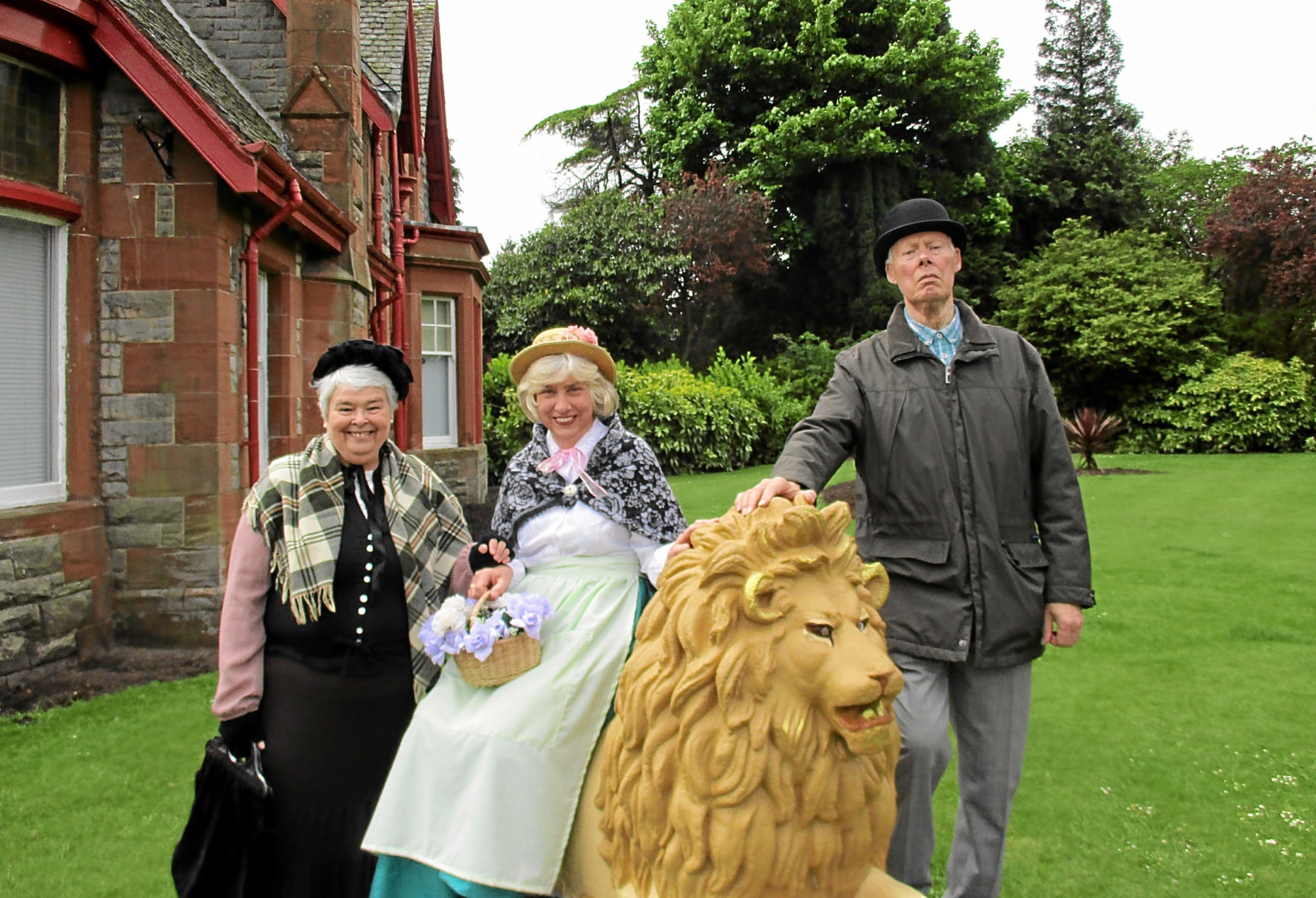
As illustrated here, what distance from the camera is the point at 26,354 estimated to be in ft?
20.9

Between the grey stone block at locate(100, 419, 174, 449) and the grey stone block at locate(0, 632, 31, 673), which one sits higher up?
the grey stone block at locate(100, 419, 174, 449)

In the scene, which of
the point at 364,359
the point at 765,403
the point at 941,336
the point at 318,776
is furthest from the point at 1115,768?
the point at 765,403

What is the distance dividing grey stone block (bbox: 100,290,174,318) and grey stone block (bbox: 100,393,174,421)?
1.82 ft

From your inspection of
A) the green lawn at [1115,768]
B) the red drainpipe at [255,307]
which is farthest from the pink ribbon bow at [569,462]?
the red drainpipe at [255,307]

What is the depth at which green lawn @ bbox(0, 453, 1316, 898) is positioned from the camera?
13.2 feet

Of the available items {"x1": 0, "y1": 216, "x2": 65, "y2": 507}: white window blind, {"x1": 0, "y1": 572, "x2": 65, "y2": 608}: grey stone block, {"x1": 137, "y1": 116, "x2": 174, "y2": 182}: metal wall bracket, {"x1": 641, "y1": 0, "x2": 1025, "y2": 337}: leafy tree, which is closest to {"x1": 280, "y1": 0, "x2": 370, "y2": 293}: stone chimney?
{"x1": 137, "y1": 116, "x2": 174, "y2": 182}: metal wall bracket

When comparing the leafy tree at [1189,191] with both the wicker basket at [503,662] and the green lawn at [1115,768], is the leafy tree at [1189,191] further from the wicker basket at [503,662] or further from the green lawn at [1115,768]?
the wicker basket at [503,662]

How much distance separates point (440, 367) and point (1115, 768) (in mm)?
12290

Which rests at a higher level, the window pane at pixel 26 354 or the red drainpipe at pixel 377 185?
the red drainpipe at pixel 377 185

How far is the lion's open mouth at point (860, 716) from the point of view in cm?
204

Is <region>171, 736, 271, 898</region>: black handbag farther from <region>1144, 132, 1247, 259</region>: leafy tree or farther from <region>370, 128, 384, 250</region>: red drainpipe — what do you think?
<region>1144, 132, 1247, 259</region>: leafy tree

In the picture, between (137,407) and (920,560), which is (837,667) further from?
(137,407)

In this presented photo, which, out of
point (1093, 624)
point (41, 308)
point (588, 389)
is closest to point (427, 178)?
point (41, 308)

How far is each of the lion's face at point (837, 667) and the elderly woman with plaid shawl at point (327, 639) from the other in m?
1.52
